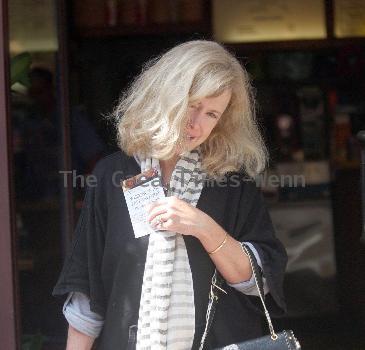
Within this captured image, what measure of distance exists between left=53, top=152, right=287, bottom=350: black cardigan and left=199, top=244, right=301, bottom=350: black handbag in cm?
3

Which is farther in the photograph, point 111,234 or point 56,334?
point 56,334

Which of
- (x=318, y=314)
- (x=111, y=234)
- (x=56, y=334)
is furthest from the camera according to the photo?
(x=318, y=314)

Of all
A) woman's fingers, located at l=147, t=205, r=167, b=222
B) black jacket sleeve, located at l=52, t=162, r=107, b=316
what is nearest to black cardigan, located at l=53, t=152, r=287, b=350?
black jacket sleeve, located at l=52, t=162, r=107, b=316

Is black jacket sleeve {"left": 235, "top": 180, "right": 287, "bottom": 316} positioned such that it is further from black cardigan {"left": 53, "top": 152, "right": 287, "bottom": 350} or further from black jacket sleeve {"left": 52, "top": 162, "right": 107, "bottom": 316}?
black jacket sleeve {"left": 52, "top": 162, "right": 107, "bottom": 316}

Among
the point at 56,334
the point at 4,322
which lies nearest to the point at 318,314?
the point at 56,334

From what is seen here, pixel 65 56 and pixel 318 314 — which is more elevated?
pixel 65 56

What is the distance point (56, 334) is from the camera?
13.6 ft

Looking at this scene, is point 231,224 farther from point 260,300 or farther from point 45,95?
point 45,95

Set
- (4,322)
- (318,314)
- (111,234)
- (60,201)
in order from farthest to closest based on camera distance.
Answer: (318,314)
(60,201)
(4,322)
(111,234)

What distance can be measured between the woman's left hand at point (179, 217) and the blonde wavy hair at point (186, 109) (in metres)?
0.16

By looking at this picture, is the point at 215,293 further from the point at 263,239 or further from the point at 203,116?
the point at 203,116

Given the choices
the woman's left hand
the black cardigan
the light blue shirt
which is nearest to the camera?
the woman's left hand

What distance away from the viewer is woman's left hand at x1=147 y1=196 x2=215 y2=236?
2166mm

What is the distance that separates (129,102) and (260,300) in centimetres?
67
